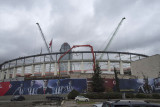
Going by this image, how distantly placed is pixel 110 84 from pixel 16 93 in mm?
31903

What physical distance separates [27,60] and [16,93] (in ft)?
131

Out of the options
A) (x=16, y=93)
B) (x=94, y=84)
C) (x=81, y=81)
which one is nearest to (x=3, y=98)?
(x=16, y=93)

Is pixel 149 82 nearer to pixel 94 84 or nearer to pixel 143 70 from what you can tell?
pixel 143 70

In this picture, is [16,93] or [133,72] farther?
[133,72]

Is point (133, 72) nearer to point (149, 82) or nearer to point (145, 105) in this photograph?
point (149, 82)

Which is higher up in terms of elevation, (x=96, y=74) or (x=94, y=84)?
(x=96, y=74)

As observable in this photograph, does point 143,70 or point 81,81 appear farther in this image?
point 143,70

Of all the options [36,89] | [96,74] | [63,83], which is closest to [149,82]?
[96,74]

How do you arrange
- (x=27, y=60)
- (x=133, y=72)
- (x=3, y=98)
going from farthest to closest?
(x=27, y=60) → (x=133, y=72) → (x=3, y=98)

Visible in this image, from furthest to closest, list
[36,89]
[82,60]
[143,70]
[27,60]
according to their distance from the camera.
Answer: [27,60] → [82,60] → [143,70] → [36,89]

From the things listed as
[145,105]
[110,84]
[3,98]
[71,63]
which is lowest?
[3,98]

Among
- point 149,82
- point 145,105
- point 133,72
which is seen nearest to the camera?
point 145,105

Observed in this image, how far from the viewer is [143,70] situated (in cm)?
5409

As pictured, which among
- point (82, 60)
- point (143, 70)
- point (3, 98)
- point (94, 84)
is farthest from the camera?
point (82, 60)
